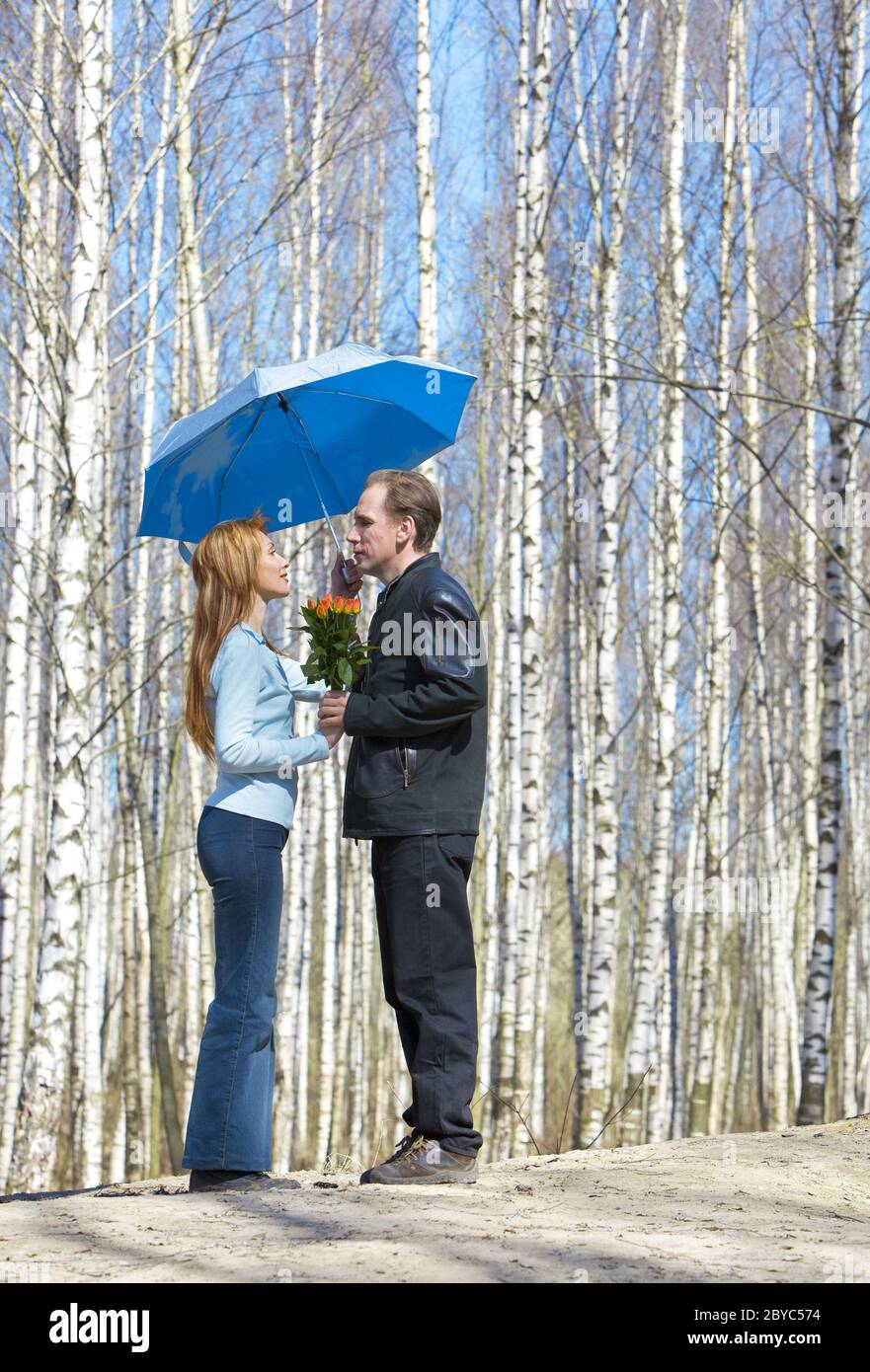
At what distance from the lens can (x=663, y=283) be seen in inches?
396

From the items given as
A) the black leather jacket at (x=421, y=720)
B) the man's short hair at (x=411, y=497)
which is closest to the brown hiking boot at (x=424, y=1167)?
the black leather jacket at (x=421, y=720)

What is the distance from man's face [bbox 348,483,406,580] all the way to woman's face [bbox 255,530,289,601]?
24 cm

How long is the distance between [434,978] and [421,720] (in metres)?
0.74

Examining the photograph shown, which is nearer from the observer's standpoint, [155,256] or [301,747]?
[301,747]

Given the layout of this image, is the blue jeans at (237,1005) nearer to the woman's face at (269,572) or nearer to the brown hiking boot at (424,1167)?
the brown hiking boot at (424,1167)

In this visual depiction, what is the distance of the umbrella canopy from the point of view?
4199mm

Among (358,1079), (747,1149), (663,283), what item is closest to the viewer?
(747,1149)

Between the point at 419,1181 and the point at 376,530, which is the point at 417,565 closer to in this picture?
the point at 376,530

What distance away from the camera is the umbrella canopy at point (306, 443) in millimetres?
4199

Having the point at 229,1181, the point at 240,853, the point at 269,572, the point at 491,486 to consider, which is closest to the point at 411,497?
the point at 269,572

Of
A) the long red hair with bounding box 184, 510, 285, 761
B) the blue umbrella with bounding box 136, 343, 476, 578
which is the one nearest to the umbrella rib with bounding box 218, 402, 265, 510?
the blue umbrella with bounding box 136, 343, 476, 578
